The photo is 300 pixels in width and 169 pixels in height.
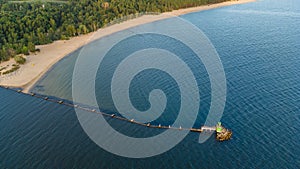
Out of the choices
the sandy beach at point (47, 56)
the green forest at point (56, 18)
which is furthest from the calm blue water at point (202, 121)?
the green forest at point (56, 18)

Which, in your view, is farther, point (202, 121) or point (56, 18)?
point (56, 18)

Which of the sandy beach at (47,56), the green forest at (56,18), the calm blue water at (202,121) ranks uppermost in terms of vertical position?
the green forest at (56,18)

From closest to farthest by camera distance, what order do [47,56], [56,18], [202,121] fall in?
1. [202,121]
2. [47,56]
3. [56,18]

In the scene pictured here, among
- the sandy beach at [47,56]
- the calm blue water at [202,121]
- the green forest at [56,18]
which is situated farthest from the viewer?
the green forest at [56,18]

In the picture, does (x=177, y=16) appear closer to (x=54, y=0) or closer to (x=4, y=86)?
(x=54, y=0)

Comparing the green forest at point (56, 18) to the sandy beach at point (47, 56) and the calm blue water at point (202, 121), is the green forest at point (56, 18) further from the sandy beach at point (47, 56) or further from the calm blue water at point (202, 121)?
the calm blue water at point (202, 121)

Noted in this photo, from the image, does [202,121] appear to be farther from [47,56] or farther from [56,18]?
[56,18]

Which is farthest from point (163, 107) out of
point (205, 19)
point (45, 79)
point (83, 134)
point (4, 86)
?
point (205, 19)

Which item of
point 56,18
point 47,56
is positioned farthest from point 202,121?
point 56,18
